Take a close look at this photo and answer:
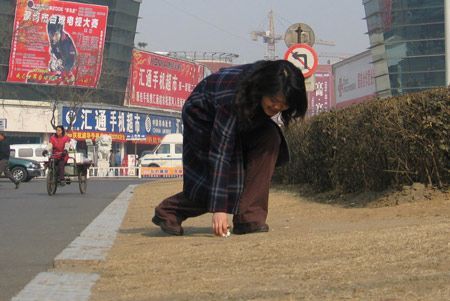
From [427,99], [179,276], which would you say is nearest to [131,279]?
[179,276]

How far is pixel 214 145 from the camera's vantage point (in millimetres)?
5922

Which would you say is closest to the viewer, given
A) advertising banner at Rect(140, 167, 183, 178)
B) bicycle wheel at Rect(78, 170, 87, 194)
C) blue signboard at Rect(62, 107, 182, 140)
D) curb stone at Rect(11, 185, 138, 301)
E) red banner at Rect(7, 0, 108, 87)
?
curb stone at Rect(11, 185, 138, 301)

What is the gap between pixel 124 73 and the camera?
242ft

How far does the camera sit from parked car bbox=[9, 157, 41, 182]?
31.8 meters

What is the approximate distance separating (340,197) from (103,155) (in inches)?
1459

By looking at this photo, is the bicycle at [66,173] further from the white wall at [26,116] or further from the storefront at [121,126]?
the white wall at [26,116]

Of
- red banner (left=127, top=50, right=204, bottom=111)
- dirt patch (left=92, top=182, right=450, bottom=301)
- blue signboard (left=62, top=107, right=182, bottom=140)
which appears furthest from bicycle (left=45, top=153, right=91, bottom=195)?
red banner (left=127, top=50, right=204, bottom=111)

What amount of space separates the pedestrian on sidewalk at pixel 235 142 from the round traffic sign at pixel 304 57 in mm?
5806

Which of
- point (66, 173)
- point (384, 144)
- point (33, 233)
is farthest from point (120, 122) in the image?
point (33, 233)

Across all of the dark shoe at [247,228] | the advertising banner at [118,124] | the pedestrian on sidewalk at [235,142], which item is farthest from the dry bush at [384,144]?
the advertising banner at [118,124]

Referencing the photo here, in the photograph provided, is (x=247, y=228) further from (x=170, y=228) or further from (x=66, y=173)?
(x=66, y=173)

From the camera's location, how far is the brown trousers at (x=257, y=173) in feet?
21.1

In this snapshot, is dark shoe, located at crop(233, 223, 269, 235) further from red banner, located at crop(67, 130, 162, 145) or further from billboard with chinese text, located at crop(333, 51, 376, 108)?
billboard with chinese text, located at crop(333, 51, 376, 108)

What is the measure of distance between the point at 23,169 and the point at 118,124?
36415 mm
